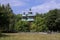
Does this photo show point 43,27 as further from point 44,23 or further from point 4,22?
point 4,22

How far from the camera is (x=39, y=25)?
102688 mm

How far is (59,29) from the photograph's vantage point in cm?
9856

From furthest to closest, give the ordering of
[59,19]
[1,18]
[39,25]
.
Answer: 1. [39,25]
2. [59,19]
3. [1,18]

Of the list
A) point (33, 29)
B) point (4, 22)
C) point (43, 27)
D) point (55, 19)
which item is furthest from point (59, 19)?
point (4, 22)

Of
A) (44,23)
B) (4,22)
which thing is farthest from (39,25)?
(4,22)

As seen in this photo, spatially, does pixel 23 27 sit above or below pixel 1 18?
below

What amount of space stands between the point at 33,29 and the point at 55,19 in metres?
16.1

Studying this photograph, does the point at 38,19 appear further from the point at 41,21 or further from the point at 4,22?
the point at 4,22

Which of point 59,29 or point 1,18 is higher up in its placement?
point 1,18

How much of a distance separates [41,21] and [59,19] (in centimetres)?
1184

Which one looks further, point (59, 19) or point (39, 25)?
point (39, 25)

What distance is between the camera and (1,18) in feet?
215

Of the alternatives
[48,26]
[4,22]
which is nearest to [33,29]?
[48,26]

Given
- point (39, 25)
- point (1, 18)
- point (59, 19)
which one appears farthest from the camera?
point (39, 25)
